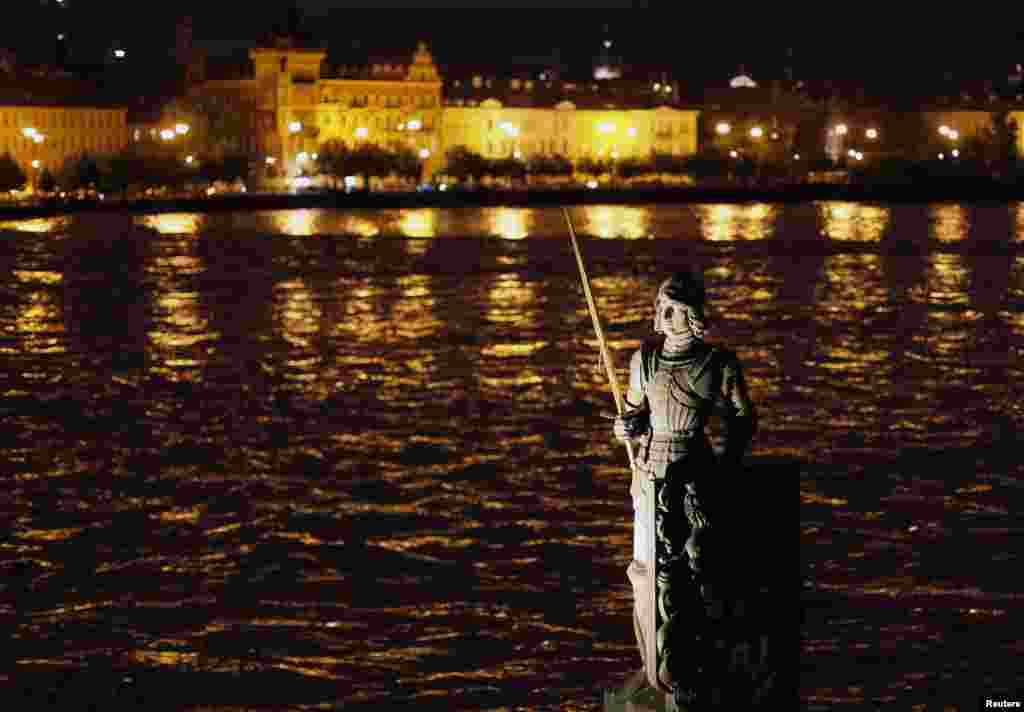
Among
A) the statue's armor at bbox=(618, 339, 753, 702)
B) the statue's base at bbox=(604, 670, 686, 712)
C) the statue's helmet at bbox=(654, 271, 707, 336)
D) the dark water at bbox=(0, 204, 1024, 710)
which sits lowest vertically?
the dark water at bbox=(0, 204, 1024, 710)

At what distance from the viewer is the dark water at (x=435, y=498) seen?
952 centimetres

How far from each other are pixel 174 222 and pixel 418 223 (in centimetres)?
713

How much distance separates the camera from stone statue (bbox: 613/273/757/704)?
16.5ft

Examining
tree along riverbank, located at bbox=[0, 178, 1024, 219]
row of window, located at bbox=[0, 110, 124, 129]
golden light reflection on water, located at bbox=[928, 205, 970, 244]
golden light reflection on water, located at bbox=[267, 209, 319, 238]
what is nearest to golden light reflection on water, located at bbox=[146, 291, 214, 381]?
golden light reflection on water, located at bbox=[267, 209, 319, 238]

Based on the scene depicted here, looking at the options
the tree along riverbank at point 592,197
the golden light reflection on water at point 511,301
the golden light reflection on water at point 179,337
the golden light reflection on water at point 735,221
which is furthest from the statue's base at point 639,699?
the tree along riverbank at point 592,197

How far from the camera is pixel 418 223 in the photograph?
2507 inches

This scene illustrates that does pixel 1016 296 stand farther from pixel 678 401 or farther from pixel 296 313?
pixel 678 401

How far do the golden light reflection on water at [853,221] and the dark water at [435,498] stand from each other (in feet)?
78.7

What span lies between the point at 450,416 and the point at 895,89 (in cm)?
14234

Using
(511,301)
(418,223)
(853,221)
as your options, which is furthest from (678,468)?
(853,221)

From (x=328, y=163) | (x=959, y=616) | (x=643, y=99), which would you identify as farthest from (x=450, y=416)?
(x=643, y=99)

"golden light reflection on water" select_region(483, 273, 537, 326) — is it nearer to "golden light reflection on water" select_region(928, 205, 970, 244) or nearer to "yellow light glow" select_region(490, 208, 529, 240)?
"yellow light glow" select_region(490, 208, 529, 240)

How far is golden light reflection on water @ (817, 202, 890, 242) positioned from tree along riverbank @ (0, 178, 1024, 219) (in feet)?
14.7

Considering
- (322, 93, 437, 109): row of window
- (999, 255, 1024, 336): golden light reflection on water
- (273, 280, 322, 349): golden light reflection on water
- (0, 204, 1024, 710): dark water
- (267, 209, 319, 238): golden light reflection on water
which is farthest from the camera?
(322, 93, 437, 109): row of window
